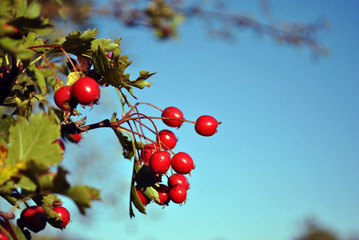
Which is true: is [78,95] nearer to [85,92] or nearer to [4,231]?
[85,92]

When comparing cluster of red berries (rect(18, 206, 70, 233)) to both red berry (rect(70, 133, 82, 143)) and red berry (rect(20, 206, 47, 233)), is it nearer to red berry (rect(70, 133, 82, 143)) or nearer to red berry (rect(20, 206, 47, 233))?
red berry (rect(20, 206, 47, 233))

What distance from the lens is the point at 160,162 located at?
93cm

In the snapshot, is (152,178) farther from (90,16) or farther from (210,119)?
(90,16)

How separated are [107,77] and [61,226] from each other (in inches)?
13.5

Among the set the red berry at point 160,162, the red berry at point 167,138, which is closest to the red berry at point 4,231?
the red berry at point 160,162

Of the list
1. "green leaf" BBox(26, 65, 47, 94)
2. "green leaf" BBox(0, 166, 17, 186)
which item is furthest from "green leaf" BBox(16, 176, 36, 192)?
"green leaf" BBox(26, 65, 47, 94)

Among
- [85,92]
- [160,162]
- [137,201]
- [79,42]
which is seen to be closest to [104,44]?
[79,42]

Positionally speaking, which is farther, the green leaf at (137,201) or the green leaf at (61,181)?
the green leaf at (137,201)

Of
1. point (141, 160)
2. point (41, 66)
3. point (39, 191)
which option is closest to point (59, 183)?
point (39, 191)

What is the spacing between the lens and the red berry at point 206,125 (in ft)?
3.26

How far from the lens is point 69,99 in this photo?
779 mm

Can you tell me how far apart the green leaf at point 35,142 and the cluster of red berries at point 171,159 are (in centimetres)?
32

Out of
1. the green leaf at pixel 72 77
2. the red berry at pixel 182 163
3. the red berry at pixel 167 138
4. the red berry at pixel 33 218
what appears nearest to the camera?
the red berry at pixel 33 218

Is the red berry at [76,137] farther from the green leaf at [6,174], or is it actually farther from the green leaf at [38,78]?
the green leaf at [6,174]
